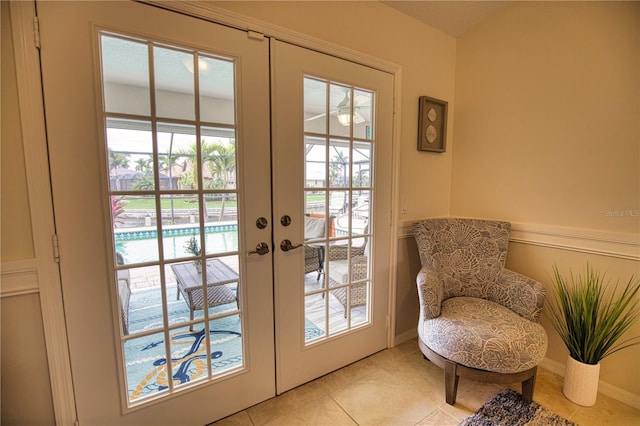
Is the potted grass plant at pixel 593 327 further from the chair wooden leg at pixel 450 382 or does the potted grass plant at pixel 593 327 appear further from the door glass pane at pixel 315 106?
the door glass pane at pixel 315 106

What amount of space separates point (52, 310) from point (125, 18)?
1235 millimetres

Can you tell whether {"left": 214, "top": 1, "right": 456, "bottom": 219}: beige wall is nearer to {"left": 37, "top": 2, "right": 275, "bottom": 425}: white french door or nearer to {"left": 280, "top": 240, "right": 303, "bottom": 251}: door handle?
{"left": 37, "top": 2, "right": 275, "bottom": 425}: white french door

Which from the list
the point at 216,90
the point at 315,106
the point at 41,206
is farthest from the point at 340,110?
the point at 41,206

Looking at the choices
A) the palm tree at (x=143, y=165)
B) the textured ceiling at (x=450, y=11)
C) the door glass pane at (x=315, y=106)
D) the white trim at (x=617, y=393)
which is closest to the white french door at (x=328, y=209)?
the door glass pane at (x=315, y=106)

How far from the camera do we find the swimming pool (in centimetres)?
128

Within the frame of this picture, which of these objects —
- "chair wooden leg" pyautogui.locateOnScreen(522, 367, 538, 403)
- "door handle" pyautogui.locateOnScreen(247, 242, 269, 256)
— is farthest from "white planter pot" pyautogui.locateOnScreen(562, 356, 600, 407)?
"door handle" pyautogui.locateOnScreen(247, 242, 269, 256)

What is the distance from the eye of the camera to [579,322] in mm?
1604

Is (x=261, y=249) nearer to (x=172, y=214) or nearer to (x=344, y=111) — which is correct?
(x=172, y=214)

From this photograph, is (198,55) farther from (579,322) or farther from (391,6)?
(579,322)

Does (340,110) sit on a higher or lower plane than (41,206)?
higher

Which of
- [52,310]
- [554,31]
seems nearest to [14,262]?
[52,310]

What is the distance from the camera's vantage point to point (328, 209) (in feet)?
5.94

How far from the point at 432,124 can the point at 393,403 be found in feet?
6.41

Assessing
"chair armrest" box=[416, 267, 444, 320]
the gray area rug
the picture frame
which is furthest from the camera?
the picture frame
